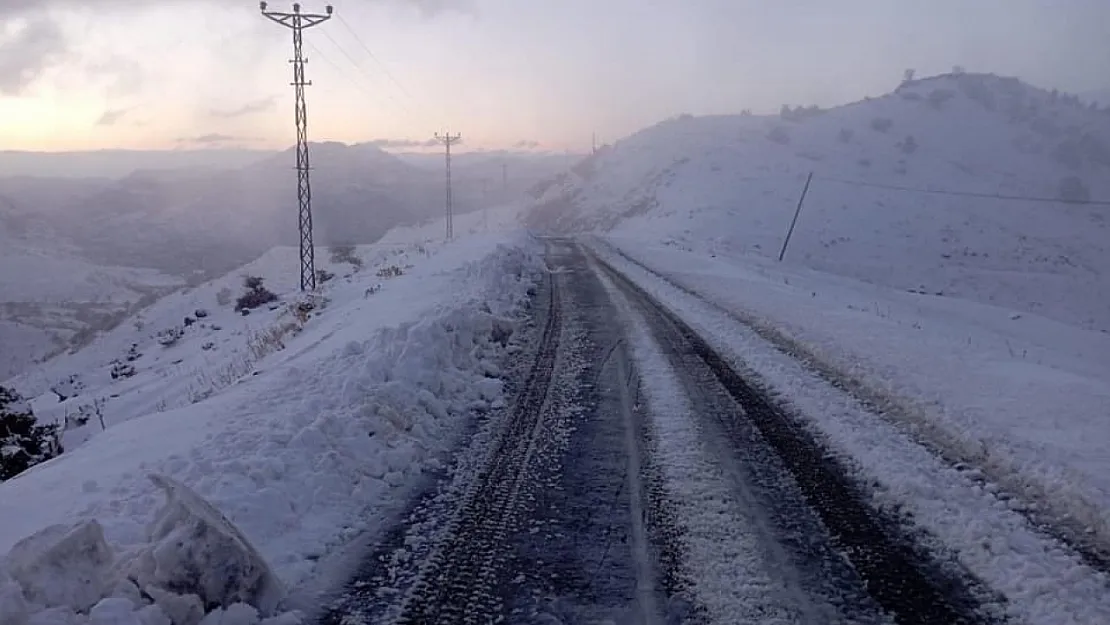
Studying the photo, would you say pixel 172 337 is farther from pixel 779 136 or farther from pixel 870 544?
pixel 779 136

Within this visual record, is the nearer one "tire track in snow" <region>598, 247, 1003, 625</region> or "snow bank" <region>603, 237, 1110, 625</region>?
"tire track in snow" <region>598, 247, 1003, 625</region>

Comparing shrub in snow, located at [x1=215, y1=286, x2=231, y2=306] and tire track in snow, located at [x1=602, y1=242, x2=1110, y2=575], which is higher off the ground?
tire track in snow, located at [x1=602, y1=242, x2=1110, y2=575]

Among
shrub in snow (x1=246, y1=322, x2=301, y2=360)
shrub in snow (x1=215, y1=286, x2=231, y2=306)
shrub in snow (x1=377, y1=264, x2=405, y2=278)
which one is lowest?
shrub in snow (x1=215, y1=286, x2=231, y2=306)

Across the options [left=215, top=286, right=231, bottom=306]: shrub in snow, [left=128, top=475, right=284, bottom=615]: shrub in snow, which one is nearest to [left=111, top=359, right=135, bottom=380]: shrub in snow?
[left=215, top=286, right=231, bottom=306]: shrub in snow

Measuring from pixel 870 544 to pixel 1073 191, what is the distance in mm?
79492

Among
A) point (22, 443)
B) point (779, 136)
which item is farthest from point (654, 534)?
point (779, 136)

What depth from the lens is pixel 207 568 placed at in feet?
13.1

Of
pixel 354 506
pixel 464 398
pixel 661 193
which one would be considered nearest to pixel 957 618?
pixel 354 506

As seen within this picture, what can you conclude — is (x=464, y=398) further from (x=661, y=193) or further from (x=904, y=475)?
(x=661, y=193)

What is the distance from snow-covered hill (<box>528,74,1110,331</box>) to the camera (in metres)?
46.7

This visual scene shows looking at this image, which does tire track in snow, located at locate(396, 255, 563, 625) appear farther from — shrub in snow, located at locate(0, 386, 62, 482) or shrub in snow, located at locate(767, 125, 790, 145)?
shrub in snow, located at locate(767, 125, 790, 145)

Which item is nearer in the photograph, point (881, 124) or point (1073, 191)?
point (1073, 191)

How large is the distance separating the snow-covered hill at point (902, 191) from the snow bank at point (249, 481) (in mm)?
28253

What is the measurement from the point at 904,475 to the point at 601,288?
12587mm
